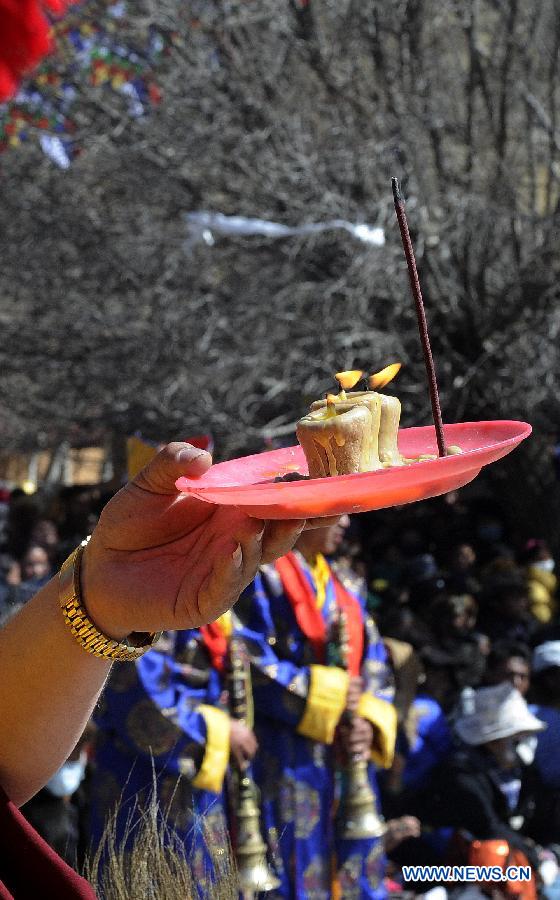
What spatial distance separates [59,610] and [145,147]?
21.2 feet

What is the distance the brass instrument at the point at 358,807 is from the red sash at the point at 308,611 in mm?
255

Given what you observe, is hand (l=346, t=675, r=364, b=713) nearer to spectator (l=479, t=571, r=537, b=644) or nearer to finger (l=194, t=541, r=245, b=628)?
finger (l=194, t=541, r=245, b=628)

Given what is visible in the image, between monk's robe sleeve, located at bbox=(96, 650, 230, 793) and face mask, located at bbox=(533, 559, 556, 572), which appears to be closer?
monk's robe sleeve, located at bbox=(96, 650, 230, 793)

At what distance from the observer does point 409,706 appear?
520 centimetres

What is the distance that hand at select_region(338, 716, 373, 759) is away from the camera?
13.1 ft

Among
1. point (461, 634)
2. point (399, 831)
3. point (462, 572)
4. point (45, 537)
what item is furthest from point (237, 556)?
point (45, 537)

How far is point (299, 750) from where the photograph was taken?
390cm

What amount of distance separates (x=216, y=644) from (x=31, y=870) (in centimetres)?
236

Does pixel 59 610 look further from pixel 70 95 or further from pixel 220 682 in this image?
pixel 70 95

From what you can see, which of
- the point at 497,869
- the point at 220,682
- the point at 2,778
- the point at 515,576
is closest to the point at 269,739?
the point at 220,682

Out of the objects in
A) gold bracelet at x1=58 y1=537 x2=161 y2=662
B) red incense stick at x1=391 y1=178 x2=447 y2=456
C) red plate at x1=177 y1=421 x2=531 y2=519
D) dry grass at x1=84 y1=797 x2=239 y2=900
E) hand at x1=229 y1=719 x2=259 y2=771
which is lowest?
hand at x1=229 y1=719 x2=259 y2=771

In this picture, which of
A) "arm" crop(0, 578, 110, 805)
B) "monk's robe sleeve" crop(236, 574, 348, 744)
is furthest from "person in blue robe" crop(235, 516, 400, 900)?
"arm" crop(0, 578, 110, 805)

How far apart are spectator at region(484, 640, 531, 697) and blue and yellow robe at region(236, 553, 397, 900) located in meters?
1.52

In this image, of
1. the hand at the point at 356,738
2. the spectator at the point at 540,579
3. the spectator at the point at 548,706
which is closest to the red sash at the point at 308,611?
the hand at the point at 356,738
